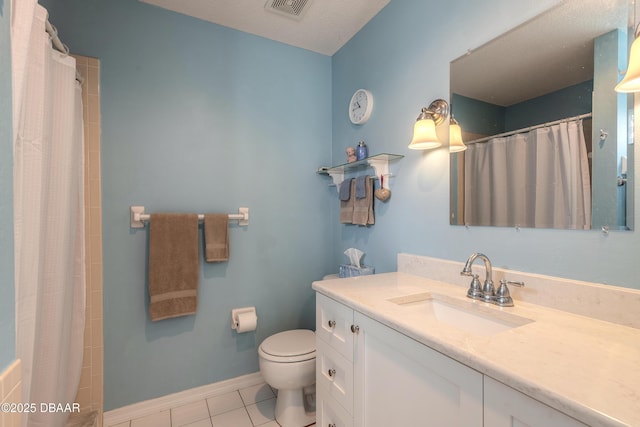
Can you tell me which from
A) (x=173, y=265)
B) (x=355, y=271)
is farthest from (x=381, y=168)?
(x=173, y=265)

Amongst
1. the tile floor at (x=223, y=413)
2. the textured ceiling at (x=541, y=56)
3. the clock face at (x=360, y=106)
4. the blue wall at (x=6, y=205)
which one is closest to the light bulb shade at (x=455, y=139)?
the textured ceiling at (x=541, y=56)

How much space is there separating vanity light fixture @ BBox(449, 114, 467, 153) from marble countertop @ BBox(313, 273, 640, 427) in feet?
2.32

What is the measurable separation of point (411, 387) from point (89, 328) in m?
1.76

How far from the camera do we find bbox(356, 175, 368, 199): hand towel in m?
1.80

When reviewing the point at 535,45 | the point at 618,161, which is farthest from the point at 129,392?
the point at 535,45

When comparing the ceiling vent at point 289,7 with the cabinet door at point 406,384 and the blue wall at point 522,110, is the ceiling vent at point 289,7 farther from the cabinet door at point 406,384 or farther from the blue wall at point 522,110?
the cabinet door at point 406,384

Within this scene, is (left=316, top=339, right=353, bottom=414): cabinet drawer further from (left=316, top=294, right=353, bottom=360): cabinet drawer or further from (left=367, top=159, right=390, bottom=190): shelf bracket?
(left=367, top=159, right=390, bottom=190): shelf bracket

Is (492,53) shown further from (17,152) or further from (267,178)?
(17,152)

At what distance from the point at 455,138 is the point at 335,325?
105 centimetres

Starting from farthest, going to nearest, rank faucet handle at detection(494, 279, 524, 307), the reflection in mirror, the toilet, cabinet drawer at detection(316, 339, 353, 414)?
the toilet, cabinet drawer at detection(316, 339, 353, 414), faucet handle at detection(494, 279, 524, 307), the reflection in mirror

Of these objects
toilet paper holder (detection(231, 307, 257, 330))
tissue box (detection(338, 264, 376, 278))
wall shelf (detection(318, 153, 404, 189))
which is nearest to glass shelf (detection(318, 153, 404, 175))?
wall shelf (detection(318, 153, 404, 189))

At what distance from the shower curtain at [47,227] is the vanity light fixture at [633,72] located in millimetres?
1591

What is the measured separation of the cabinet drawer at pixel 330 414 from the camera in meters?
1.12

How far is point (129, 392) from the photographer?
5.35 feet
